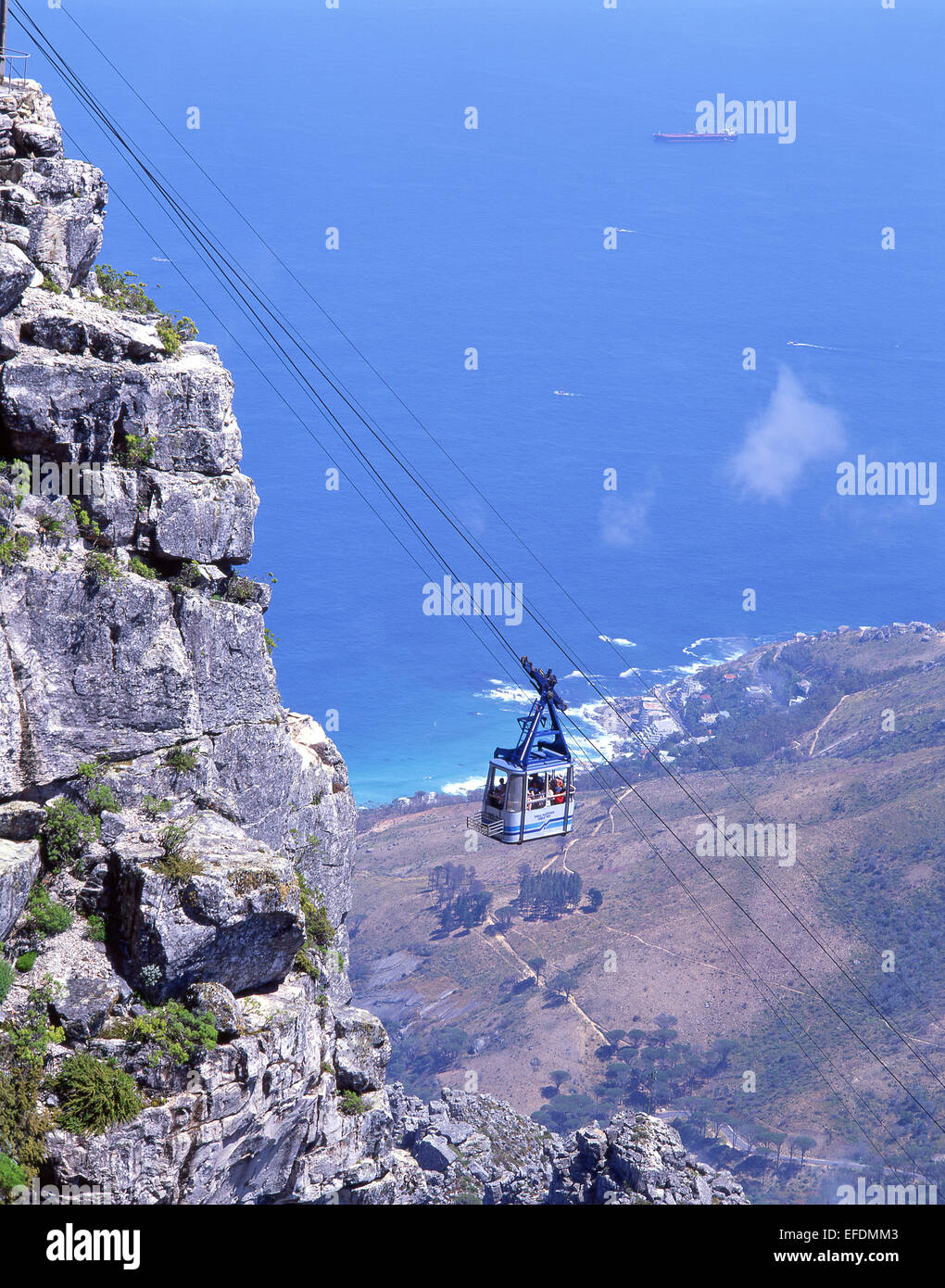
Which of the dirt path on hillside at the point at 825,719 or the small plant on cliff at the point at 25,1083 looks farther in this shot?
the dirt path on hillside at the point at 825,719

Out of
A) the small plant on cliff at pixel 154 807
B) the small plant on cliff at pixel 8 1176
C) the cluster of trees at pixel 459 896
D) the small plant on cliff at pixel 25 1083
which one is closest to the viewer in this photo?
the small plant on cliff at pixel 8 1176

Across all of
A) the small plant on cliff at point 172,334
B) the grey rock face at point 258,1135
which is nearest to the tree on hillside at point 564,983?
the grey rock face at point 258,1135

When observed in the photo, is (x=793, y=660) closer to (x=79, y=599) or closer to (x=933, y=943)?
(x=933, y=943)

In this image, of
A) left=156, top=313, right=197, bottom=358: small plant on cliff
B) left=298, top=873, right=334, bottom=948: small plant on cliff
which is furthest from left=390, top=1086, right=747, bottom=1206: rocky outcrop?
left=156, top=313, right=197, bottom=358: small plant on cliff

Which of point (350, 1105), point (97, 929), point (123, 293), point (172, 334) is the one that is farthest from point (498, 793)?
point (123, 293)

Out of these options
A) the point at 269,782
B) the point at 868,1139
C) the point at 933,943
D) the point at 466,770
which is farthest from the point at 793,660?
the point at 269,782

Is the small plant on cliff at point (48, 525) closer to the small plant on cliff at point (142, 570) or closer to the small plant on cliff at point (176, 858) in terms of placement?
the small plant on cliff at point (142, 570)

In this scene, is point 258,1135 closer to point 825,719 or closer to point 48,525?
point 48,525

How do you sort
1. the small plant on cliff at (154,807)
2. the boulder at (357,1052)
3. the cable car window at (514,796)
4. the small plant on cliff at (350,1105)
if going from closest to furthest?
the small plant on cliff at (154,807), the small plant on cliff at (350,1105), the boulder at (357,1052), the cable car window at (514,796)
